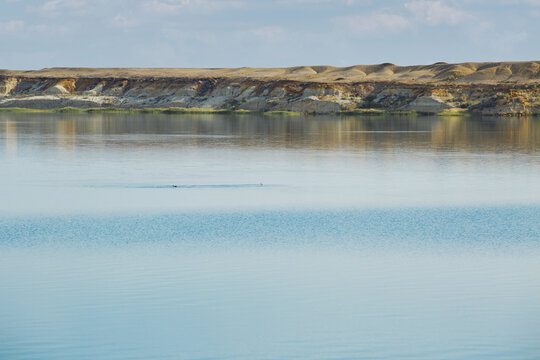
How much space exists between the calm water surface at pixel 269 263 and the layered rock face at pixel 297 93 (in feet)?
→ 245

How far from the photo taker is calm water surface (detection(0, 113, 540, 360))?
12.5 metres

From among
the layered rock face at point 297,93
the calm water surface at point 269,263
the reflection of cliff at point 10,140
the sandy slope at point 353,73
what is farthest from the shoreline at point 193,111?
the calm water surface at point 269,263

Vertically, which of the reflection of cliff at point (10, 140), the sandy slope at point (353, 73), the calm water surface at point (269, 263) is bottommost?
the calm water surface at point (269, 263)

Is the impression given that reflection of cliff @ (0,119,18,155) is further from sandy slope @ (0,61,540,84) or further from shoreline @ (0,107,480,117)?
sandy slope @ (0,61,540,84)

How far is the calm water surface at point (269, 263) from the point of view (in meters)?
12.5

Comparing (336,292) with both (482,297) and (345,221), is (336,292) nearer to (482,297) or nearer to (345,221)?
(482,297)

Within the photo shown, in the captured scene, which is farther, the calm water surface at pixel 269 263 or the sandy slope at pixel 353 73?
the sandy slope at pixel 353 73

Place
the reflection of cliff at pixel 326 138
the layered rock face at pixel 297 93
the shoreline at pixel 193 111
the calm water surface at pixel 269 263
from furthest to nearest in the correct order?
the shoreline at pixel 193 111 → the layered rock face at pixel 297 93 → the reflection of cliff at pixel 326 138 → the calm water surface at pixel 269 263

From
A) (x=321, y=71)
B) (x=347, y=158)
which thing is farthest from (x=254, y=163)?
(x=321, y=71)

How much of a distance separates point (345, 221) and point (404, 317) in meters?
9.42

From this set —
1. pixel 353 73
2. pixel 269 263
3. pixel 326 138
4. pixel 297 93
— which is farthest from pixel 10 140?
pixel 353 73

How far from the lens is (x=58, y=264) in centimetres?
1711

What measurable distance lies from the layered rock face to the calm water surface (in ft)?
245

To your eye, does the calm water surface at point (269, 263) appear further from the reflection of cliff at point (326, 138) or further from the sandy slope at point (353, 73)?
the sandy slope at point (353, 73)
